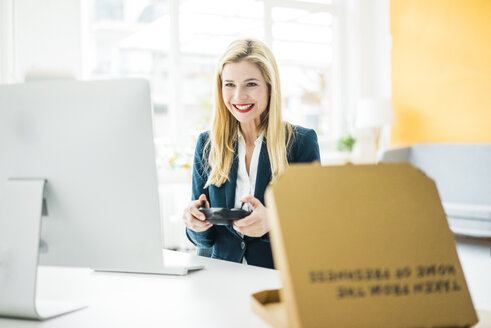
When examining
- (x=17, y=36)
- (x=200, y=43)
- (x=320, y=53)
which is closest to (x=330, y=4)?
(x=320, y=53)

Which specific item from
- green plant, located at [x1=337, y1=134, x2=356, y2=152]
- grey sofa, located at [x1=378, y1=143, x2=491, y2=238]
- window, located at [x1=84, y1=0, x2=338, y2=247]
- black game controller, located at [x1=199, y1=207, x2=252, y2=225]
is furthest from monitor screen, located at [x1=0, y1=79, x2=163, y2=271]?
green plant, located at [x1=337, y1=134, x2=356, y2=152]

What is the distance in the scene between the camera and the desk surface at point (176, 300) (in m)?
0.92

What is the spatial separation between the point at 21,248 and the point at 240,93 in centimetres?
97

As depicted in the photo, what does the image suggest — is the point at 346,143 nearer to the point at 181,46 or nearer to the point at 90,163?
the point at 181,46

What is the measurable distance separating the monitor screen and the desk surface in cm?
11

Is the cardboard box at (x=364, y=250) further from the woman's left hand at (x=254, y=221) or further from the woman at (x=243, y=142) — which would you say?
the woman at (x=243, y=142)

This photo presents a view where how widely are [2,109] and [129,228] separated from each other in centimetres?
38

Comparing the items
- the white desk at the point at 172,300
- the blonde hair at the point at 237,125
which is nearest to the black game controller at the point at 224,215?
the white desk at the point at 172,300

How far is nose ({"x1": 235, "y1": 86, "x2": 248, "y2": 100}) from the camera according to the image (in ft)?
5.53

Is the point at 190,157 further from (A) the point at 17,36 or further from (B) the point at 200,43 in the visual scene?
(A) the point at 17,36

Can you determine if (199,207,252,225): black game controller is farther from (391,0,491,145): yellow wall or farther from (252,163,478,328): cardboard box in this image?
(391,0,491,145): yellow wall

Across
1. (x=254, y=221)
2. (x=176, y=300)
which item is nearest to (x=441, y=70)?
(x=254, y=221)

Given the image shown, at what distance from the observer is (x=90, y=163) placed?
97 centimetres

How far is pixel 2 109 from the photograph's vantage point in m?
0.99
